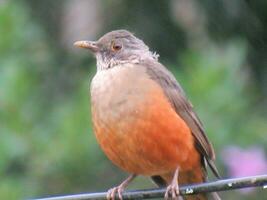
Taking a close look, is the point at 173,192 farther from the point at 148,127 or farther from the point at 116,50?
the point at 116,50

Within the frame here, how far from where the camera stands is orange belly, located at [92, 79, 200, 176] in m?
8.67

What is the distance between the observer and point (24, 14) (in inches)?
472

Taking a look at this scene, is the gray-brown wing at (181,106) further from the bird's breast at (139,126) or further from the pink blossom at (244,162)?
the pink blossom at (244,162)

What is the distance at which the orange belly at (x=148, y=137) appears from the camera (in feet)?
28.5

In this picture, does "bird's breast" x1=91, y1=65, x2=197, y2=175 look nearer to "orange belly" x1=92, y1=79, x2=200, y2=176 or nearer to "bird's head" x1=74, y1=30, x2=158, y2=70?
"orange belly" x1=92, y1=79, x2=200, y2=176

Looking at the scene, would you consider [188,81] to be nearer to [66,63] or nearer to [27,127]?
[27,127]

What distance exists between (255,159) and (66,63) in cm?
306

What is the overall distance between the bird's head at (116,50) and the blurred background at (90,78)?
4.63 feet

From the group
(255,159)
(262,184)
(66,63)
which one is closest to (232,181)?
(262,184)

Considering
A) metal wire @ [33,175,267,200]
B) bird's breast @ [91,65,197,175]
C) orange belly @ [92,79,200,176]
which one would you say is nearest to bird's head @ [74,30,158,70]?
bird's breast @ [91,65,197,175]

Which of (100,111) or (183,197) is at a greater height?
(100,111)

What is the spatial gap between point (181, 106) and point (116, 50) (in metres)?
0.73

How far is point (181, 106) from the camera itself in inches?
359

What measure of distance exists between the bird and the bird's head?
0.19 feet
